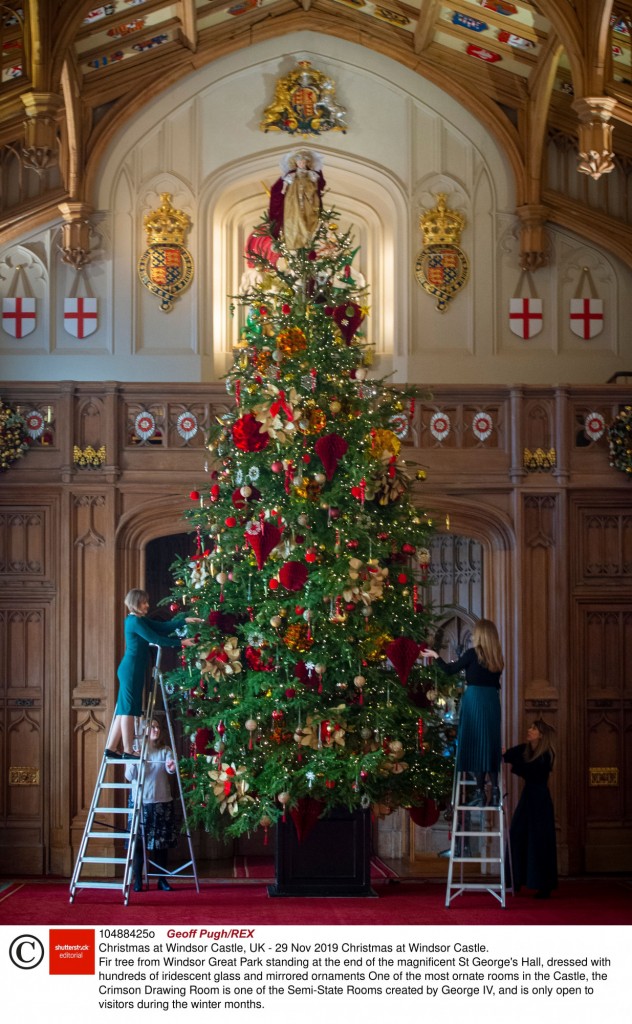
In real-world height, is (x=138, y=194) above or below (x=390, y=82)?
Answer: below

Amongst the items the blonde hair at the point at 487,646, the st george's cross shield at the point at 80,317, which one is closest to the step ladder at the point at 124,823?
the blonde hair at the point at 487,646

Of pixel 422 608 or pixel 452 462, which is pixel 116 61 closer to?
pixel 452 462

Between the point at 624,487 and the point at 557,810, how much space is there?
2724 millimetres

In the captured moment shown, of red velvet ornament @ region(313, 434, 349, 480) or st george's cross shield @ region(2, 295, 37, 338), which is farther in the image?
st george's cross shield @ region(2, 295, 37, 338)

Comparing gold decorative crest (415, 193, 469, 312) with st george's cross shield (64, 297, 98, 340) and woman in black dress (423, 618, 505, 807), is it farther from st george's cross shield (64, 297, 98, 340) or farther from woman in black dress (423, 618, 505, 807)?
woman in black dress (423, 618, 505, 807)

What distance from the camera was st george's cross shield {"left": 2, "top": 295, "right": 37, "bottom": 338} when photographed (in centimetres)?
1208

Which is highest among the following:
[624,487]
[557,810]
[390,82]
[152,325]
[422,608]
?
[390,82]

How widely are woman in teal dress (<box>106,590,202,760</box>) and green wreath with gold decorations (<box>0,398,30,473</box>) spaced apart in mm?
2319

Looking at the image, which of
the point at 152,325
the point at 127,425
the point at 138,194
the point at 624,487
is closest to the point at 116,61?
the point at 138,194

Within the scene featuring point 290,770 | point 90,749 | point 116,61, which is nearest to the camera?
point 290,770

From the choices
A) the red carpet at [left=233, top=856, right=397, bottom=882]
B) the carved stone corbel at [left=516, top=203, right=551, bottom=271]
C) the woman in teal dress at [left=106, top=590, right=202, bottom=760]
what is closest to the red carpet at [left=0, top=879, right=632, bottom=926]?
the woman in teal dress at [left=106, top=590, right=202, bottom=760]

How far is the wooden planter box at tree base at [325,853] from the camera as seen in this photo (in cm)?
862

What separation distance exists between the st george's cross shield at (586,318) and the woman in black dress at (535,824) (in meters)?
4.04

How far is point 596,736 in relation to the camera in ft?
37.9
